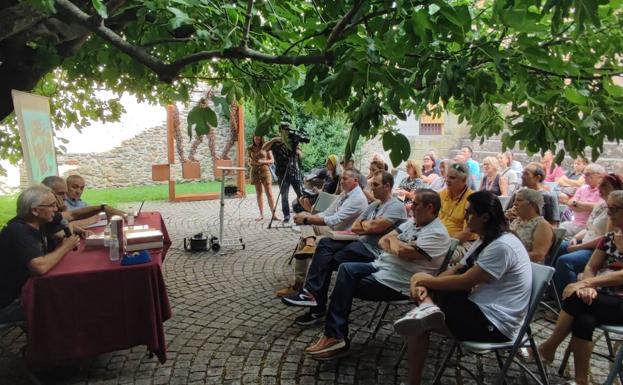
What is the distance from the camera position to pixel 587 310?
2.91 metres

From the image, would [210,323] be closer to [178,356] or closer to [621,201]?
[178,356]

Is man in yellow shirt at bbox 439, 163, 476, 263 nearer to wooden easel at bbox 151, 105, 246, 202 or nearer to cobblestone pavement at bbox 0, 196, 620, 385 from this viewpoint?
cobblestone pavement at bbox 0, 196, 620, 385

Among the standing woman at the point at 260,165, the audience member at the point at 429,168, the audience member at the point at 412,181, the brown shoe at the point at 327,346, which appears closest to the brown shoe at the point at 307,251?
the brown shoe at the point at 327,346

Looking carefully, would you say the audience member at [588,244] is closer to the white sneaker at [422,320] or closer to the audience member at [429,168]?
the white sneaker at [422,320]

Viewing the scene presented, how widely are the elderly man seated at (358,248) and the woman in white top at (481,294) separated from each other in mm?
1201

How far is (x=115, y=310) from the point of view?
3.09 metres

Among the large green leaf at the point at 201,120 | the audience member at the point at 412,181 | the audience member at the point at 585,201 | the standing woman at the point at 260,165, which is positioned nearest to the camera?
the large green leaf at the point at 201,120

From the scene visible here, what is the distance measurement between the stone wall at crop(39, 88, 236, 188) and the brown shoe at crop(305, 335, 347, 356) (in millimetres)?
12641

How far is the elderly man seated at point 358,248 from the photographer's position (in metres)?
4.22

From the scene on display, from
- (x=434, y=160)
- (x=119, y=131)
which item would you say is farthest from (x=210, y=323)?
(x=119, y=131)

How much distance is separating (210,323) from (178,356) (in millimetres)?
687

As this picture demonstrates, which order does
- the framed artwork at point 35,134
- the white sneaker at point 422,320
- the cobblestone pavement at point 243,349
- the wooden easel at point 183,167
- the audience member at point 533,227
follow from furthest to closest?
the wooden easel at point 183,167
the framed artwork at point 35,134
the audience member at point 533,227
the cobblestone pavement at point 243,349
the white sneaker at point 422,320

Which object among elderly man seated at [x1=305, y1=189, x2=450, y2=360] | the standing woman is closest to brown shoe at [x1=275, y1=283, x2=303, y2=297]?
elderly man seated at [x1=305, y1=189, x2=450, y2=360]

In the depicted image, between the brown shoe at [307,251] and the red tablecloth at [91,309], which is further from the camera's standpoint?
the brown shoe at [307,251]
